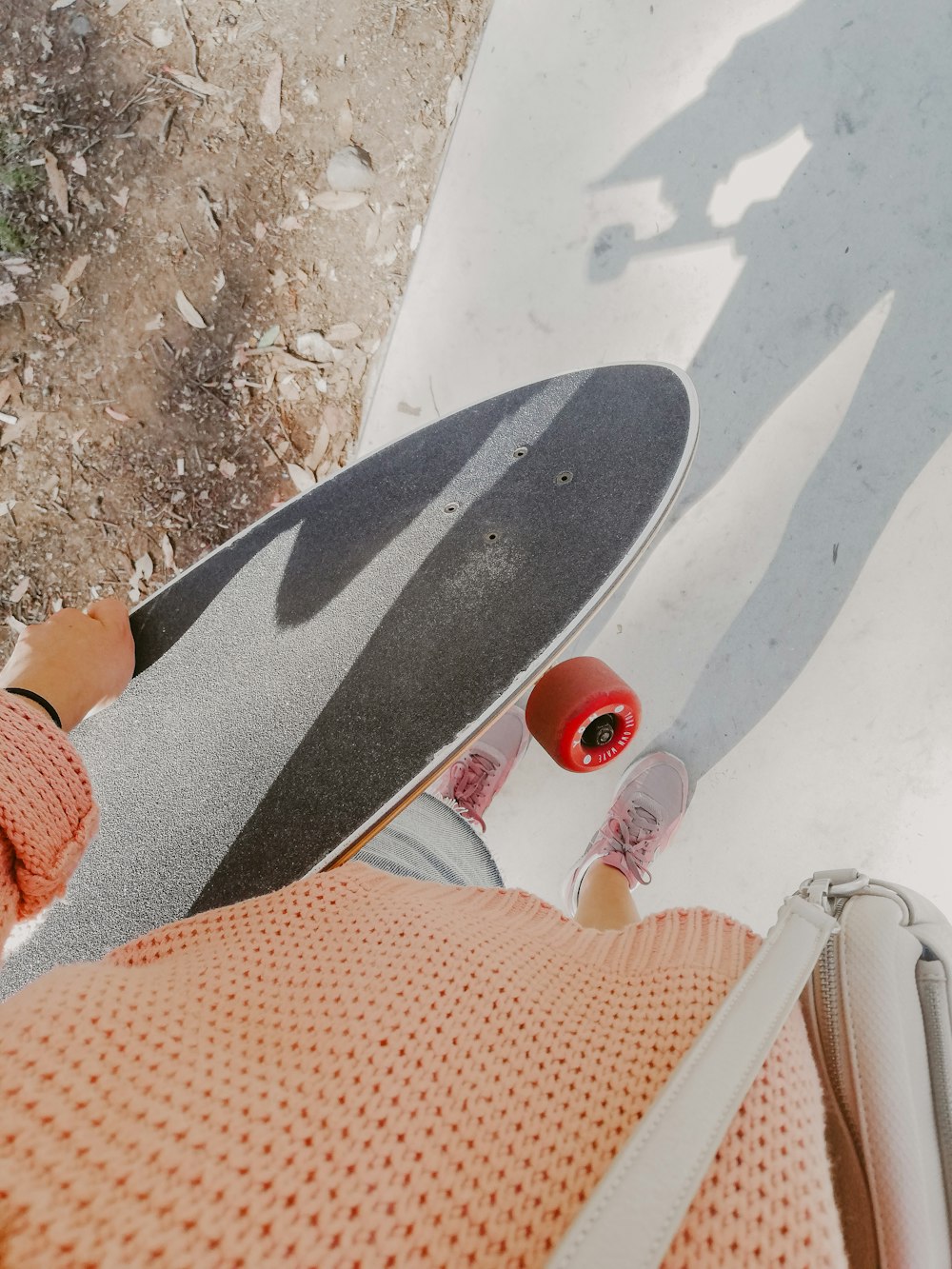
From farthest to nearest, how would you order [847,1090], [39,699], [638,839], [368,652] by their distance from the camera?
[638,839], [368,652], [39,699], [847,1090]

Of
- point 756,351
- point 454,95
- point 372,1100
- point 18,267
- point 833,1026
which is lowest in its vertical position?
point 372,1100

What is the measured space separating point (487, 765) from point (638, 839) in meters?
0.28

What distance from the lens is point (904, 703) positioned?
1.20m

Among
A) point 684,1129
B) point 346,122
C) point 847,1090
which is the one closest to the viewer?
point 684,1129

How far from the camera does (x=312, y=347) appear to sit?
4.54 ft

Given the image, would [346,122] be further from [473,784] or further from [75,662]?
[473,784]

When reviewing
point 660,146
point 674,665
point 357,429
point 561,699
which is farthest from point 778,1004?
point 660,146

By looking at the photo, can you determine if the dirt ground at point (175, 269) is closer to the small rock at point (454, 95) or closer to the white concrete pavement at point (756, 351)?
the small rock at point (454, 95)

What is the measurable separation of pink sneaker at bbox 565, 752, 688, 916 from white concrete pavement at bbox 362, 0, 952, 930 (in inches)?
2.0

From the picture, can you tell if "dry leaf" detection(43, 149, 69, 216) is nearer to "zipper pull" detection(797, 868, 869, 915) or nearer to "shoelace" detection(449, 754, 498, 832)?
"shoelace" detection(449, 754, 498, 832)

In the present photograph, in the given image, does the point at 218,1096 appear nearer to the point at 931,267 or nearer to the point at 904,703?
the point at 904,703

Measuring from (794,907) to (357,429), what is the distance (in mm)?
1149

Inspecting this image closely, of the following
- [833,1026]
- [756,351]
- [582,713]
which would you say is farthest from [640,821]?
[756,351]

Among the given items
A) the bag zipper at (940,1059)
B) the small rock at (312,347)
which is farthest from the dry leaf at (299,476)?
the bag zipper at (940,1059)
